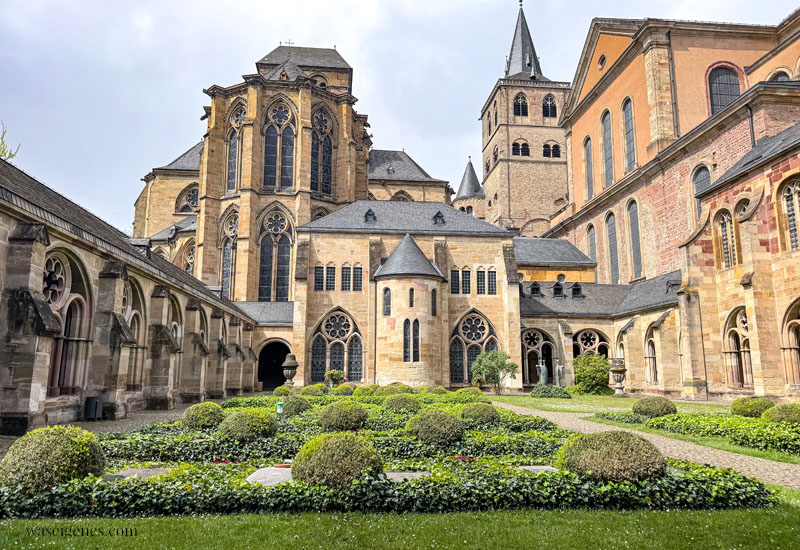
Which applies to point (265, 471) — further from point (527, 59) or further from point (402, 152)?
point (527, 59)

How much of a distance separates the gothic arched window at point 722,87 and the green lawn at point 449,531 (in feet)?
138

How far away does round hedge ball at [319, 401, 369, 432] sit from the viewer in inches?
551

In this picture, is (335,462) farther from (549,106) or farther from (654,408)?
(549,106)

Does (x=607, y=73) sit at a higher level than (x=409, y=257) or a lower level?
higher

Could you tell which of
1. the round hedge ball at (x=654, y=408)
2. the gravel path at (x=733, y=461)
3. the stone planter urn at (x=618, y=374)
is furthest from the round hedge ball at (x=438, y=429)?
the stone planter urn at (x=618, y=374)

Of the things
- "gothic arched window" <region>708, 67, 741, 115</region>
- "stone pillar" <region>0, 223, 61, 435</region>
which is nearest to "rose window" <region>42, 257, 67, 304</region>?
"stone pillar" <region>0, 223, 61, 435</region>

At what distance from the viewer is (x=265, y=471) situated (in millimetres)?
8945

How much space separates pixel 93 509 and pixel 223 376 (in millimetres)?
24098

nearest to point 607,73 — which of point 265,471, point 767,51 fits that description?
point 767,51

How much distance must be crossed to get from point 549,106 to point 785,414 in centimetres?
6266

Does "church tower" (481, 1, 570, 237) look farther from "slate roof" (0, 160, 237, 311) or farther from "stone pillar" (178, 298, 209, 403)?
"slate roof" (0, 160, 237, 311)

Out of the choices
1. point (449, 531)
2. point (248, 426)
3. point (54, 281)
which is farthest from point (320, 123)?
point (449, 531)

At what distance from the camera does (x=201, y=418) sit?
14.5 meters

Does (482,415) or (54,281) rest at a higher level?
(54,281)
